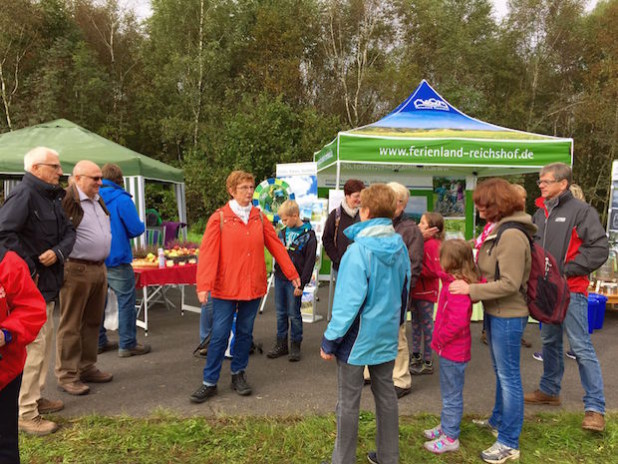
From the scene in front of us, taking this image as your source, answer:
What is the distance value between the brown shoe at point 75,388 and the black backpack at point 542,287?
10.3ft

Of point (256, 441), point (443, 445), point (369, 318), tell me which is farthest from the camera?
point (256, 441)

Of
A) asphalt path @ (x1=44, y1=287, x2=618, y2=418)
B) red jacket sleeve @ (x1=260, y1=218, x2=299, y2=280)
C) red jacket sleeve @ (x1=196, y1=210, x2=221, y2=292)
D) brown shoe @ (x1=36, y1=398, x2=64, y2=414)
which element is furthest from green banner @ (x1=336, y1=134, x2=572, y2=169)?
brown shoe @ (x1=36, y1=398, x2=64, y2=414)

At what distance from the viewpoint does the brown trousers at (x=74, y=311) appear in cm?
357

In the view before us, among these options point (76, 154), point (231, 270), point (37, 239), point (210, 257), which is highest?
point (76, 154)

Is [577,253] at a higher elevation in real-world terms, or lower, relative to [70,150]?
lower

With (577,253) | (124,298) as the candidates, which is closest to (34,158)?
(124,298)

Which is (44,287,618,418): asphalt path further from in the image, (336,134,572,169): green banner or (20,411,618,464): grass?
(336,134,572,169): green banner

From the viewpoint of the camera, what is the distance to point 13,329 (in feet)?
6.18

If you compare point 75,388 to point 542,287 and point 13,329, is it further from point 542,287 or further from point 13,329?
point 542,287

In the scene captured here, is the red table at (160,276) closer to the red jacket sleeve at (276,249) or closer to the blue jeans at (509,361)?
the red jacket sleeve at (276,249)

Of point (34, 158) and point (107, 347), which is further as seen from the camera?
point (107, 347)

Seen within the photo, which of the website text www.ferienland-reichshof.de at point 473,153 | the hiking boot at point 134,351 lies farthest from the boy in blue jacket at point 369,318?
the website text www.ferienland-reichshof.de at point 473,153

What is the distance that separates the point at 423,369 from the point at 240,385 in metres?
1.67

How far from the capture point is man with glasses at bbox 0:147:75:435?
9.49 feet
